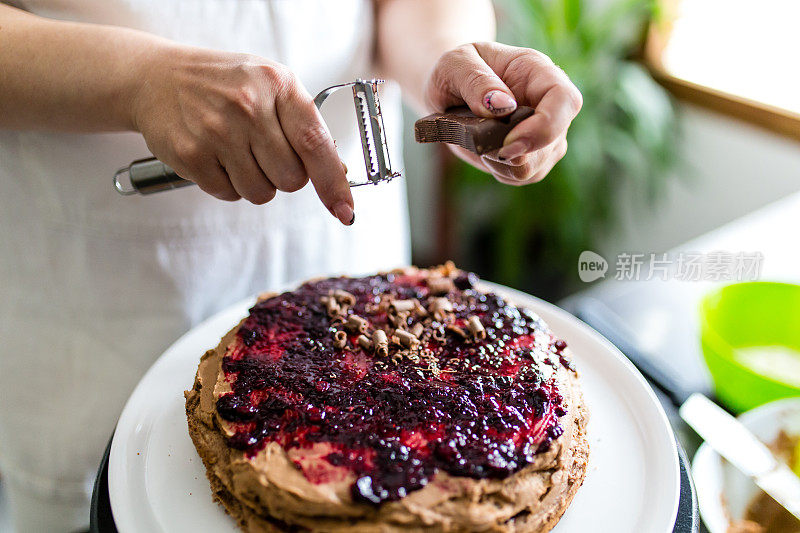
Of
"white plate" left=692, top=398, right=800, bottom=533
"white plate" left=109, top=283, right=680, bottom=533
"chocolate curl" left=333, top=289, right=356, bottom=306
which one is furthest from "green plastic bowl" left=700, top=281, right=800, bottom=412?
"chocolate curl" left=333, top=289, right=356, bottom=306

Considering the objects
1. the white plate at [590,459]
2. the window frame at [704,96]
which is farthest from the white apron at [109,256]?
the window frame at [704,96]

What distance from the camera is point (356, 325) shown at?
122 cm

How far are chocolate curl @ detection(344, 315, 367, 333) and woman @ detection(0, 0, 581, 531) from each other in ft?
0.71

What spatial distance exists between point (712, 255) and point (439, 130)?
4.04ft

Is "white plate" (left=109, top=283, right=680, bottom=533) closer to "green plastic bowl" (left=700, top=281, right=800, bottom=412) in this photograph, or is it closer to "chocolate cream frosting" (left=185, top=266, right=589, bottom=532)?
"chocolate cream frosting" (left=185, top=266, right=589, bottom=532)

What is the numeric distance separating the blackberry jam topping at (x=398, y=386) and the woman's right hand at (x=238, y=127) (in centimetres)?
30

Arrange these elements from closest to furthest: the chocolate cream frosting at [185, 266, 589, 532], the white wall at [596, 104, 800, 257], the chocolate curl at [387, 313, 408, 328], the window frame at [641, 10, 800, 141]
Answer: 1. the chocolate cream frosting at [185, 266, 589, 532]
2. the chocolate curl at [387, 313, 408, 328]
3. the window frame at [641, 10, 800, 141]
4. the white wall at [596, 104, 800, 257]

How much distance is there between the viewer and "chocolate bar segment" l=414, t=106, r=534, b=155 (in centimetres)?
101

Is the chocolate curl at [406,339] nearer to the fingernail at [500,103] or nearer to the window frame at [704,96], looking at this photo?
the fingernail at [500,103]

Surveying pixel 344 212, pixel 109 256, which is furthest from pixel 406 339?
pixel 109 256

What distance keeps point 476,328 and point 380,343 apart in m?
0.20

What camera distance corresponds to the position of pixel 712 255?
1.90 m

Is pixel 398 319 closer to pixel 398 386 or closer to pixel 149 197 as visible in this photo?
pixel 398 386

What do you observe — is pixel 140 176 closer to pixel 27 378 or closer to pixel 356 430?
pixel 356 430
